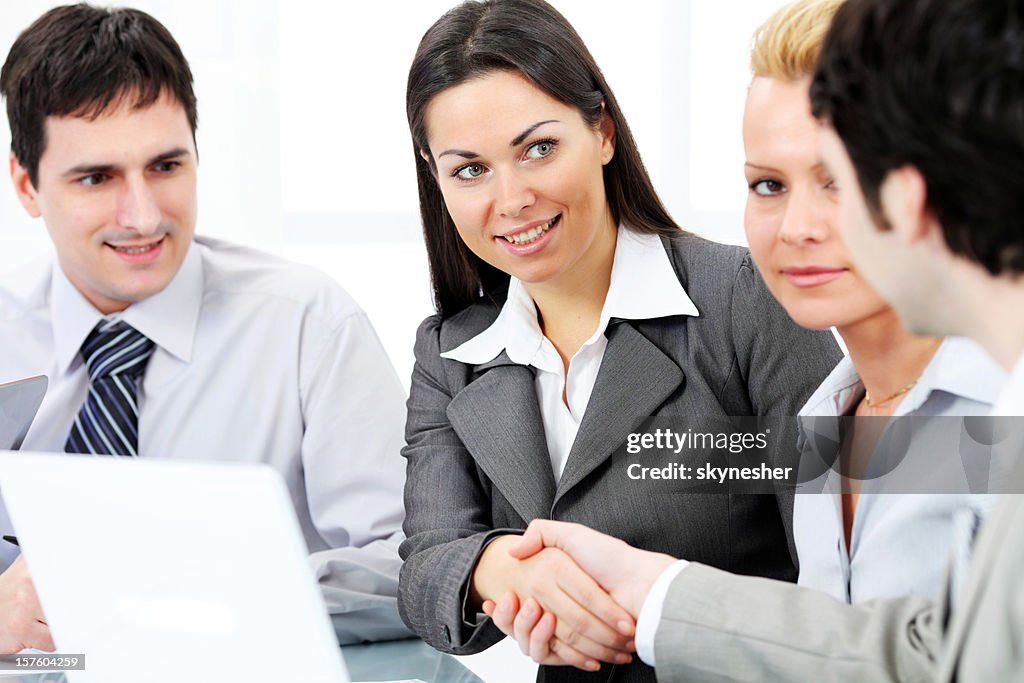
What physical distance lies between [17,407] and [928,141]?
1517mm

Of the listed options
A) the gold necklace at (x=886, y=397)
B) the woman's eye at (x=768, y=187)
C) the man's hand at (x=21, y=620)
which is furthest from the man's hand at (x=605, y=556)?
the man's hand at (x=21, y=620)

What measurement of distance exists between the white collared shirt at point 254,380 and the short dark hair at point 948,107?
1.50m

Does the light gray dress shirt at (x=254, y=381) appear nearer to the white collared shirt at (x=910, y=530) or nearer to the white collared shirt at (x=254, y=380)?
the white collared shirt at (x=254, y=380)

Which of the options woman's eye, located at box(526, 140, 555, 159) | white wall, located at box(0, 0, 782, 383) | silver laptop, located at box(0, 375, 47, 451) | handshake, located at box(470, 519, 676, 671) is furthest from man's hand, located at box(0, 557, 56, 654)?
white wall, located at box(0, 0, 782, 383)

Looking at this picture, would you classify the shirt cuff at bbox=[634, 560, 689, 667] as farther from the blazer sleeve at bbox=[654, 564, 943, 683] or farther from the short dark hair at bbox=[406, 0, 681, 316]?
the short dark hair at bbox=[406, 0, 681, 316]

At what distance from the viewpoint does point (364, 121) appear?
456cm

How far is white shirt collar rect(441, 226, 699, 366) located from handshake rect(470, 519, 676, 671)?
0.37 m

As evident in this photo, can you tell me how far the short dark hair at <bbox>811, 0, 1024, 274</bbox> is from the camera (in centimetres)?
80

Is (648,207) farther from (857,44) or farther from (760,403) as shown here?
(857,44)

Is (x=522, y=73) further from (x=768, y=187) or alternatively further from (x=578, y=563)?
(x=578, y=563)

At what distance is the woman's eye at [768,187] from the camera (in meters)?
1.37

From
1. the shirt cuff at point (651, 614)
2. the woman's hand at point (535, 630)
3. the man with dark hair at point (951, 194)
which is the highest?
the man with dark hair at point (951, 194)

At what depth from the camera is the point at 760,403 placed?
5.45 ft

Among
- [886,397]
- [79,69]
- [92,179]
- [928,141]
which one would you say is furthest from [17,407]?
[928,141]
